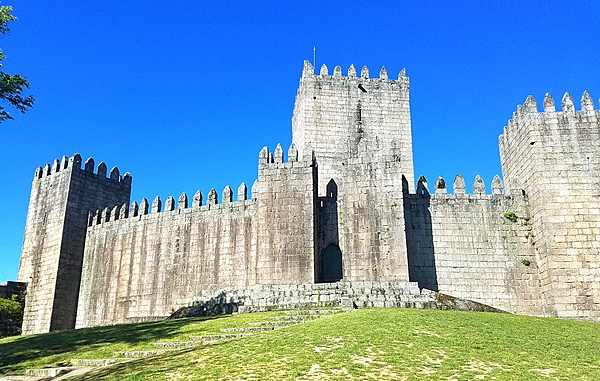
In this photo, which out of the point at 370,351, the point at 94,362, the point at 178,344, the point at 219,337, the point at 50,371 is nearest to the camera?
the point at 370,351

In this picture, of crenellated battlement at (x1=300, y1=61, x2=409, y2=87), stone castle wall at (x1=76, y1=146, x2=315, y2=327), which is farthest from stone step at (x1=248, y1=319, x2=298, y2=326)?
crenellated battlement at (x1=300, y1=61, x2=409, y2=87)

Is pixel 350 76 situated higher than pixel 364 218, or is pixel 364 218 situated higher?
pixel 350 76

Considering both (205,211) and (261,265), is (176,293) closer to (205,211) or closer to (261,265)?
(205,211)

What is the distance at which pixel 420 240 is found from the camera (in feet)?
72.2

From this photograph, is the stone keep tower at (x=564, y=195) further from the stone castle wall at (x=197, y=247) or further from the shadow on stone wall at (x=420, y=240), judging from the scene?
the stone castle wall at (x=197, y=247)

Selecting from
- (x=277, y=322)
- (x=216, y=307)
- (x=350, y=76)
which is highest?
(x=350, y=76)

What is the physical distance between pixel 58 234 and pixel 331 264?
15.2 meters

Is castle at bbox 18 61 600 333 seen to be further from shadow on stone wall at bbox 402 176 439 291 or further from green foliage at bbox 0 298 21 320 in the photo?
green foliage at bbox 0 298 21 320

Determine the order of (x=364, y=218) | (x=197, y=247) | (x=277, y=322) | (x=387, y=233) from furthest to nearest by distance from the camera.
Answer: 1. (x=197, y=247)
2. (x=364, y=218)
3. (x=387, y=233)
4. (x=277, y=322)

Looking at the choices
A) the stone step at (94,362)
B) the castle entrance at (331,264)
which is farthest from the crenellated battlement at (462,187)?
the stone step at (94,362)

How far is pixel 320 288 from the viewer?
18.7m

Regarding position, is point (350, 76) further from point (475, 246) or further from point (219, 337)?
point (219, 337)

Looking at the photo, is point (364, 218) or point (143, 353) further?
point (364, 218)

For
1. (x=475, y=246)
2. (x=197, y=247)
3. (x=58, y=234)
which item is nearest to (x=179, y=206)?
(x=197, y=247)
